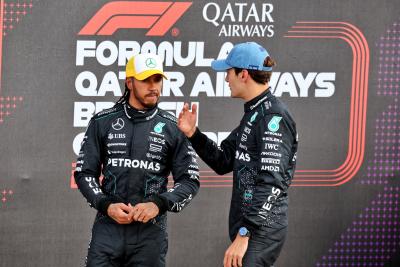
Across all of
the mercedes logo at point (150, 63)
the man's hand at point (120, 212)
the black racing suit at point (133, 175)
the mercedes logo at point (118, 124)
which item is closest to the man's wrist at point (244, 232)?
the black racing suit at point (133, 175)

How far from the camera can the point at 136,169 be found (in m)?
4.81

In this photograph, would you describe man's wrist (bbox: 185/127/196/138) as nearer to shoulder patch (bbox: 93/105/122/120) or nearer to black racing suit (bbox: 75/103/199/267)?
black racing suit (bbox: 75/103/199/267)

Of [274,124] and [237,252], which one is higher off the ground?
[274,124]

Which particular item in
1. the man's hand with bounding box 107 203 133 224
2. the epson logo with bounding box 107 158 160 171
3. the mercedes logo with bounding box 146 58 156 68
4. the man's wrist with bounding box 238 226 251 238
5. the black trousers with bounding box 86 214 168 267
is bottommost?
the black trousers with bounding box 86 214 168 267

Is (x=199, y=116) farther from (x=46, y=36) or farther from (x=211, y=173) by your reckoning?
(x=46, y=36)

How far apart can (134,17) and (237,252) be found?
215 centimetres

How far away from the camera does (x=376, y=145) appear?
6523 mm

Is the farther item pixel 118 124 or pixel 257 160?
pixel 118 124

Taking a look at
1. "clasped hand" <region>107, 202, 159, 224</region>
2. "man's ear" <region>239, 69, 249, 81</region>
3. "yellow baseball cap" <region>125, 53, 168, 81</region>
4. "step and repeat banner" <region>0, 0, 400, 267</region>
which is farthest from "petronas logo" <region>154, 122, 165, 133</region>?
"step and repeat banner" <region>0, 0, 400, 267</region>

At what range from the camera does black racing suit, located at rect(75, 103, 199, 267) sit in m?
4.79

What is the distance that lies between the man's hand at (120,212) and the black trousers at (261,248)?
2.04 feet

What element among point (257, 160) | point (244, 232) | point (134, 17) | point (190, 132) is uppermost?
point (134, 17)

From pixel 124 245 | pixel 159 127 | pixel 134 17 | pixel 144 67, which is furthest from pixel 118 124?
pixel 134 17

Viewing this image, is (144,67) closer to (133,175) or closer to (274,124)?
(133,175)
